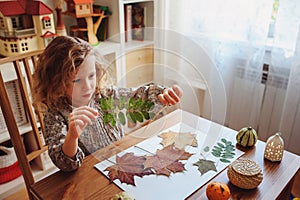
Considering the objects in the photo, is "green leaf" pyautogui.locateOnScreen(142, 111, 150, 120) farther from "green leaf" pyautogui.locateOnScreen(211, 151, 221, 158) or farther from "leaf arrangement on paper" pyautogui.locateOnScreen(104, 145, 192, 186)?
"green leaf" pyautogui.locateOnScreen(211, 151, 221, 158)

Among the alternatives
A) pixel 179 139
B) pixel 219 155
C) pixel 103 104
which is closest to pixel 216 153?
pixel 219 155

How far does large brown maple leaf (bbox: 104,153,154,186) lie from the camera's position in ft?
2.52

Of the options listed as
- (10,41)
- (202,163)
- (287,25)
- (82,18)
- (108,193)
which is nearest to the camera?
(108,193)

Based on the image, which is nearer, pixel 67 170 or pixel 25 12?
pixel 67 170

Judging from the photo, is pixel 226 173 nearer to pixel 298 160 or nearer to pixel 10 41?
pixel 298 160

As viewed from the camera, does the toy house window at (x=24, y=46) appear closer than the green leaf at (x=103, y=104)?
No

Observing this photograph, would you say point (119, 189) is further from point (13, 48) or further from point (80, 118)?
Result: point (13, 48)

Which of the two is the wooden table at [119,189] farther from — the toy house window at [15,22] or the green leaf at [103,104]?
the toy house window at [15,22]

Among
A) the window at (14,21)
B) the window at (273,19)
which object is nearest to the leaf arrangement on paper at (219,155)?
the window at (273,19)

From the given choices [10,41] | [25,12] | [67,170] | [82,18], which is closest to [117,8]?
[82,18]

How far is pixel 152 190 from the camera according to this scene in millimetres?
729

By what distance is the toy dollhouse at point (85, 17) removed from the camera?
4.86 ft

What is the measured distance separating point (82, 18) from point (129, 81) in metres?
0.89

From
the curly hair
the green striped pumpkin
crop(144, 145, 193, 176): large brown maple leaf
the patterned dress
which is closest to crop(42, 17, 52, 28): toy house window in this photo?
the curly hair
